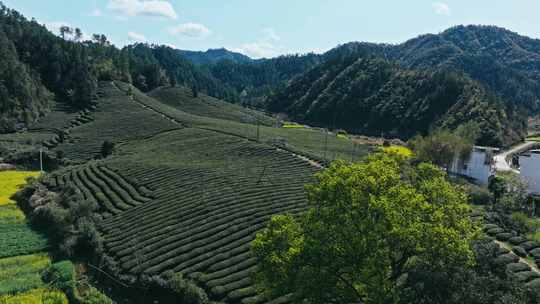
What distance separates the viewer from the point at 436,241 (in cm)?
2253

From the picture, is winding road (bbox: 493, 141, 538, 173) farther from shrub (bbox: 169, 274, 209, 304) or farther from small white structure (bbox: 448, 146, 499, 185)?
shrub (bbox: 169, 274, 209, 304)

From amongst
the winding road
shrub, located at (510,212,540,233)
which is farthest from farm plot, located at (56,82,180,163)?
the winding road

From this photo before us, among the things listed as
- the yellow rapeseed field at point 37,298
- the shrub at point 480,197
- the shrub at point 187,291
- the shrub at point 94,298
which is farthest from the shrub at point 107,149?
the shrub at point 480,197

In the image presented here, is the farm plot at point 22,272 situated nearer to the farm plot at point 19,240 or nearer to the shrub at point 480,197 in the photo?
the farm plot at point 19,240

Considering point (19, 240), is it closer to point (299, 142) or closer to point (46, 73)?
point (299, 142)

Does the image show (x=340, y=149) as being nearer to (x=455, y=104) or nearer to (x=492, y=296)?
(x=492, y=296)

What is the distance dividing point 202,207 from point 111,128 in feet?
217

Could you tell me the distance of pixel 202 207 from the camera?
48312 mm

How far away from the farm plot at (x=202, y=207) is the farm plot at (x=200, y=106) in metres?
68.3

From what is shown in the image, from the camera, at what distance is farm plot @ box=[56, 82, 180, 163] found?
298 ft

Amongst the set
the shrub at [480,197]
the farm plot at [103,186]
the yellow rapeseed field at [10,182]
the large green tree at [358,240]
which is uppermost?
the large green tree at [358,240]

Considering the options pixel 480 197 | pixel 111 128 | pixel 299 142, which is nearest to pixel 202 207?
pixel 480 197

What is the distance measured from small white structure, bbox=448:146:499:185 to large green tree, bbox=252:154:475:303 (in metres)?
65.9

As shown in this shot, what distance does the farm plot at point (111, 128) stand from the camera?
9075cm
